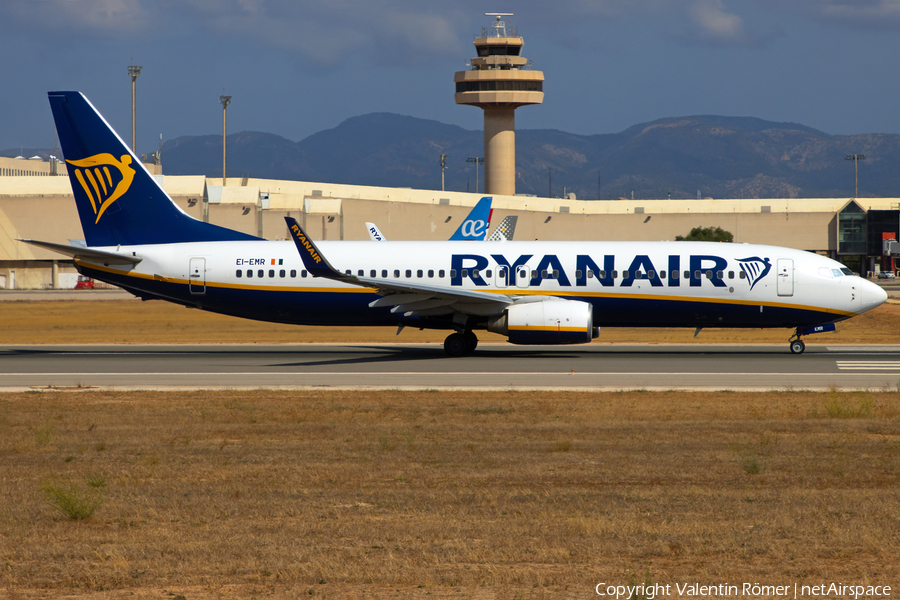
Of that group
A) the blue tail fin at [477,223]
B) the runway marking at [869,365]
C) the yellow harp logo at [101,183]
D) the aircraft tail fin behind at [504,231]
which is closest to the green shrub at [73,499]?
the runway marking at [869,365]

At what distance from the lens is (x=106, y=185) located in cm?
3316

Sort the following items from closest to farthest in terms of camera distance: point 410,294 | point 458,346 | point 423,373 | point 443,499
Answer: point 443,499
point 423,373
point 410,294
point 458,346

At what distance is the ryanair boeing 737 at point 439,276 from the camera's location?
3081cm

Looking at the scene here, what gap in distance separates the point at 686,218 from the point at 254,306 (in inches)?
4387

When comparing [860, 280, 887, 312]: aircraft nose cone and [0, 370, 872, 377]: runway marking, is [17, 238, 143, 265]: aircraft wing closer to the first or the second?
[0, 370, 872, 377]: runway marking

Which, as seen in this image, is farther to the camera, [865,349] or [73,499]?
[865,349]

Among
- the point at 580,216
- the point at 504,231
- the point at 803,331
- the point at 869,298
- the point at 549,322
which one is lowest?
the point at 803,331

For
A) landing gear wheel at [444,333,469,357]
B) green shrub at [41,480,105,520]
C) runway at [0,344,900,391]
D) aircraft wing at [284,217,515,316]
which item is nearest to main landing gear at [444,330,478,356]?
landing gear wheel at [444,333,469,357]

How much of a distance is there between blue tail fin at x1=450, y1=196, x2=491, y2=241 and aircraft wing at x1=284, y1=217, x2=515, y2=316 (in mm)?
19523

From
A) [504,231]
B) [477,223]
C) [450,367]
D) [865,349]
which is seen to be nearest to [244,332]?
[477,223]

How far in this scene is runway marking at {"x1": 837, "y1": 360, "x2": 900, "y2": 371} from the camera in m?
27.4

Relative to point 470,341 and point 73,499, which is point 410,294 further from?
point 73,499

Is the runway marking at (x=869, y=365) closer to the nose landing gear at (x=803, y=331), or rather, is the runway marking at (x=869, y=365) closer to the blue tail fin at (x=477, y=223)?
the nose landing gear at (x=803, y=331)

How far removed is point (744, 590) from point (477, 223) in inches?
1765
